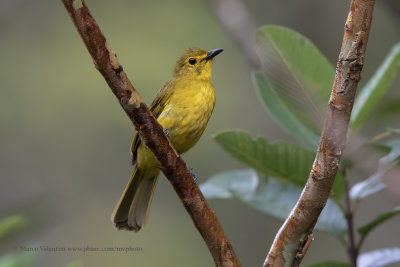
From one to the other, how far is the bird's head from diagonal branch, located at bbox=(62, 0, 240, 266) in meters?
1.93

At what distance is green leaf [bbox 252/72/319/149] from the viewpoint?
277 centimetres

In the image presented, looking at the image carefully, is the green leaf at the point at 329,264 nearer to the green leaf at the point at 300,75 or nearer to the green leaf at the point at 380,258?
the green leaf at the point at 380,258

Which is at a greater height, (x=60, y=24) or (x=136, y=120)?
(x=60, y=24)

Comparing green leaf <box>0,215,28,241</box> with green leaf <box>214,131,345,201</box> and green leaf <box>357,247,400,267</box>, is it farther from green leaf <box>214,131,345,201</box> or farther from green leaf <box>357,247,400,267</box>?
green leaf <box>357,247,400,267</box>

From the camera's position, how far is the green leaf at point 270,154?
8.35ft

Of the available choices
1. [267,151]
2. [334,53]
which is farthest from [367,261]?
[334,53]

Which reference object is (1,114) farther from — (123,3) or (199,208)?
(199,208)

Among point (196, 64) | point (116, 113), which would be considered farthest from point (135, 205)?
point (116, 113)

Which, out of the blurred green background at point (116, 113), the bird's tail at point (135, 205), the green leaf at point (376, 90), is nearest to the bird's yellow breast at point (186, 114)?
the bird's tail at point (135, 205)

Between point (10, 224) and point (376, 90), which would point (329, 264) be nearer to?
point (376, 90)

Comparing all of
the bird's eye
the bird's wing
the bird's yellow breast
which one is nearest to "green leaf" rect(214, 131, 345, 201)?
the bird's yellow breast

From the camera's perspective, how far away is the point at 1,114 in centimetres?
795

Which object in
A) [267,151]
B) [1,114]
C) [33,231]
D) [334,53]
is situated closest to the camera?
[267,151]

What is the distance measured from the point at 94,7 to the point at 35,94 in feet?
5.07
